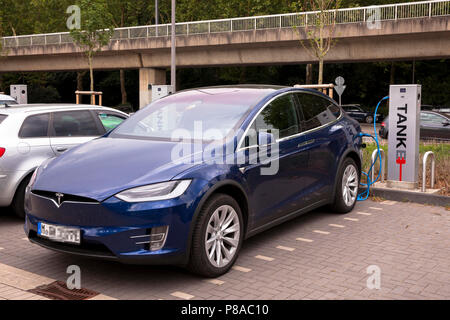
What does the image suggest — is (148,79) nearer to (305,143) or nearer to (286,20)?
(286,20)

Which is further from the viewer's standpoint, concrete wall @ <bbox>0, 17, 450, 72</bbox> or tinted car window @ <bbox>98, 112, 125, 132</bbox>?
concrete wall @ <bbox>0, 17, 450, 72</bbox>

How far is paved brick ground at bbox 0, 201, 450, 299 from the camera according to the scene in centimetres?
447

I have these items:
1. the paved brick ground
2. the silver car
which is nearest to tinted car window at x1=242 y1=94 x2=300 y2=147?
the paved brick ground

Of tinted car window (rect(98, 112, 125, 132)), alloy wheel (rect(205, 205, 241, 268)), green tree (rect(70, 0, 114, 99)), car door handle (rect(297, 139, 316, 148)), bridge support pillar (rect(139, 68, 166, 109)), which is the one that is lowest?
alloy wheel (rect(205, 205, 241, 268))

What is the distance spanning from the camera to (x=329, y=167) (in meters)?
6.65

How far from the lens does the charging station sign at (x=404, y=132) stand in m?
8.08

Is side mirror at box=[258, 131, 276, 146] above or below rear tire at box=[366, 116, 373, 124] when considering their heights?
above

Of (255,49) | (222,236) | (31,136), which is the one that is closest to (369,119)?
(255,49)

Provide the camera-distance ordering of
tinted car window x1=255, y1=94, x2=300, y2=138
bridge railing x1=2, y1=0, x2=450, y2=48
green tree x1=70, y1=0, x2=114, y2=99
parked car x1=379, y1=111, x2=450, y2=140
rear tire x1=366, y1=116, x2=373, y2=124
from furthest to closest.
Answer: rear tire x1=366, y1=116, x2=373, y2=124 < green tree x1=70, y1=0, x2=114, y2=99 < bridge railing x1=2, y1=0, x2=450, y2=48 < parked car x1=379, y1=111, x2=450, y2=140 < tinted car window x1=255, y1=94, x2=300, y2=138

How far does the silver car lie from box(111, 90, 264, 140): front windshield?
1496 millimetres

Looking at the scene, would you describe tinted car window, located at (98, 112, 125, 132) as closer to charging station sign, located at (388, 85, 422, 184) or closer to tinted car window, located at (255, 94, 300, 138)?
tinted car window, located at (255, 94, 300, 138)

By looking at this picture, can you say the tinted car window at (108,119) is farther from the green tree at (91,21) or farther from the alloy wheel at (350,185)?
the green tree at (91,21)

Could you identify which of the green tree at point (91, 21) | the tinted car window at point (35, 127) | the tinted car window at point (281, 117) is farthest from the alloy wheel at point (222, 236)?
the green tree at point (91, 21)
